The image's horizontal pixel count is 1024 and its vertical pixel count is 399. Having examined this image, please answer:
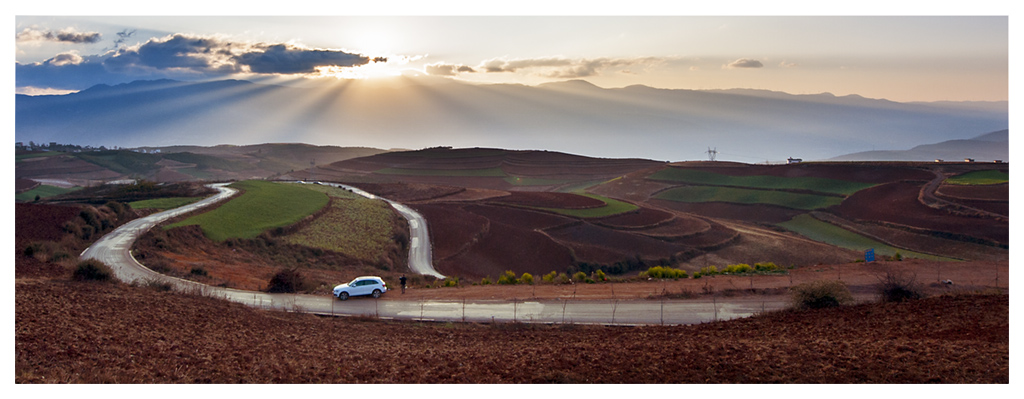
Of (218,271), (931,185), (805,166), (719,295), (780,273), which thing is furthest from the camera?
(805,166)

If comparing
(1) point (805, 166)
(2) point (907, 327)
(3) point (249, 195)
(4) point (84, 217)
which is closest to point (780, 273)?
(2) point (907, 327)

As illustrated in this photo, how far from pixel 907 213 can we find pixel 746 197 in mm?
25549

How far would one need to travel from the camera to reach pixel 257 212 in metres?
53.9

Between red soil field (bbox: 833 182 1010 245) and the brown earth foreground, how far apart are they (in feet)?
158

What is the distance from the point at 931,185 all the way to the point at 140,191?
335 ft

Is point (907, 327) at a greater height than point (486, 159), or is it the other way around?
point (486, 159)

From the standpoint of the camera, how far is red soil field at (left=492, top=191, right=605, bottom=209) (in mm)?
75562

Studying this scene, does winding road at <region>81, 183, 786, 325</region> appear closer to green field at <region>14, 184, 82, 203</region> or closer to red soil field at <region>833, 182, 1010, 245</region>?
red soil field at <region>833, 182, 1010, 245</region>

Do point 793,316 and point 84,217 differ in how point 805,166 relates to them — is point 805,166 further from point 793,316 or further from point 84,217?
point 84,217

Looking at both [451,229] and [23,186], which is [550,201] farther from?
[23,186]

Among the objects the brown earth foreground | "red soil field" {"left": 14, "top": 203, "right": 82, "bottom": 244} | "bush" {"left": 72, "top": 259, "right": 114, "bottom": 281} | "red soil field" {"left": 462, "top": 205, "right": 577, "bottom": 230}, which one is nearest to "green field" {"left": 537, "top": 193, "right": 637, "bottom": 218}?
"red soil field" {"left": 462, "top": 205, "right": 577, "bottom": 230}

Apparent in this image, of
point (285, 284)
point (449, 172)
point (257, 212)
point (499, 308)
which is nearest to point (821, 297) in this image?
point (499, 308)

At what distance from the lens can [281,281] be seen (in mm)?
29656

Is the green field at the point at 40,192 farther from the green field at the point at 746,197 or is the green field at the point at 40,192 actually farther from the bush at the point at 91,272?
the green field at the point at 746,197
